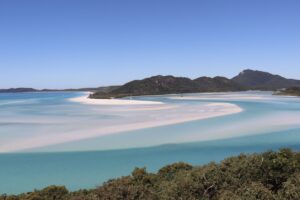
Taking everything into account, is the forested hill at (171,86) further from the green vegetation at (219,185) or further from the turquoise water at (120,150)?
the green vegetation at (219,185)

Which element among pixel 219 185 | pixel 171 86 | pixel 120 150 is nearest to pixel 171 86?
pixel 171 86

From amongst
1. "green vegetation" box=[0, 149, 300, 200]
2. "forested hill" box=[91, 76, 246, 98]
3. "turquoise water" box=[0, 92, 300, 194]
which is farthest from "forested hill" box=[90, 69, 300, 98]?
"green vegetation" box=[0, 149, 300, 200]

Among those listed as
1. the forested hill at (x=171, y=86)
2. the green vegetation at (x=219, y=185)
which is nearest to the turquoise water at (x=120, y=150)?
the green vegetation at (x=219, y=185)

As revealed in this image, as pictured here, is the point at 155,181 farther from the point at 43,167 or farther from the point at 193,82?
the point at 193,82

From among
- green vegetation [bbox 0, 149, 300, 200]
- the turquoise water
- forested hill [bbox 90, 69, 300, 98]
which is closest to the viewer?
green vegetation [bbox 0, 149, 300, 200]

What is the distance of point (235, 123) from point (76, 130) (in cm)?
1359

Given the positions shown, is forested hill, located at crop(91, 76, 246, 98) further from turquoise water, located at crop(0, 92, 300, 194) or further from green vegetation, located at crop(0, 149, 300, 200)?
green vegetation, located at crop(0, 149, 300, 200)

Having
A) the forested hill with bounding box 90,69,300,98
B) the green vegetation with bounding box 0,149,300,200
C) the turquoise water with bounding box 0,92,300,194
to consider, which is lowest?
the turquoise water with bounding box 0,92,300,194

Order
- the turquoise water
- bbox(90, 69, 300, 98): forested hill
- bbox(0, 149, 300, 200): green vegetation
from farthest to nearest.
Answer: bbox(90, 69, 300, 98): forested hill → the turquoise water → bbox(0, 149, 300, 200): green vegetation

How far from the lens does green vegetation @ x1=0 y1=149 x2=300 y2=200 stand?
7160 mm

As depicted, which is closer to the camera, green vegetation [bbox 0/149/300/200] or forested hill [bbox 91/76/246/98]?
green vegetation [bbox 0/149/300/200]

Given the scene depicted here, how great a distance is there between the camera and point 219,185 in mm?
9102

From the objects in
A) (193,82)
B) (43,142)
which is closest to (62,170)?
(43,142)

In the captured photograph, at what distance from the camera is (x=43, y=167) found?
51.7 ft
